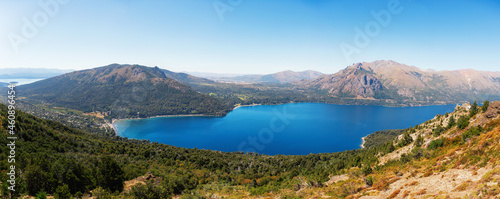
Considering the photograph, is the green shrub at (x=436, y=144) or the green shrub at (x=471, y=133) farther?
the green shrub at (x=436, y=144)

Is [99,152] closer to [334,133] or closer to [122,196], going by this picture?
[122,196]

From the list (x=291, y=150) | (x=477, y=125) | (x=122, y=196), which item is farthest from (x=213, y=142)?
(x=477, y=125)

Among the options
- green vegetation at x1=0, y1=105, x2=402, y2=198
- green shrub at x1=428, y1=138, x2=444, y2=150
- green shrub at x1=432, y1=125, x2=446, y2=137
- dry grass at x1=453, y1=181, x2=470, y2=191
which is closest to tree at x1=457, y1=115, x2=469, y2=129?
green shrub at x1=432, y1=125, x2=446, y2=137

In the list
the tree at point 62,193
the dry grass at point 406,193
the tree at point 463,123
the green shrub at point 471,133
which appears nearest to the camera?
the dry grass at point 406,193

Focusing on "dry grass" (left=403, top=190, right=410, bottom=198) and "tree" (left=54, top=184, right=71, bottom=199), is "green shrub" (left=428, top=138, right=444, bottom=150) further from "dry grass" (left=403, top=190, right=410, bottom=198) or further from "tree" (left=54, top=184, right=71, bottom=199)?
"tree" (left=54, top=184, right=71, bottom=199)

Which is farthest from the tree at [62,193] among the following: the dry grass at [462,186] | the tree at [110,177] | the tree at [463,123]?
the tree at [463,123]

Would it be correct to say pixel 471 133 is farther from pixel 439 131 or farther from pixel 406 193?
pixel 406 193

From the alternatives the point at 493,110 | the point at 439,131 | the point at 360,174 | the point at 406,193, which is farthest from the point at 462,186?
the point at 439,131

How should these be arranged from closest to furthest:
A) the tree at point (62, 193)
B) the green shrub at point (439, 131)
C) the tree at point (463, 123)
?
the tree at point (62, 193), the tree at point (463, 123), the green shrub at point (439, 131)

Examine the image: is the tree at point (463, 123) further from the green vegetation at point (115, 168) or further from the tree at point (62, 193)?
the tree at point (62, 193)
